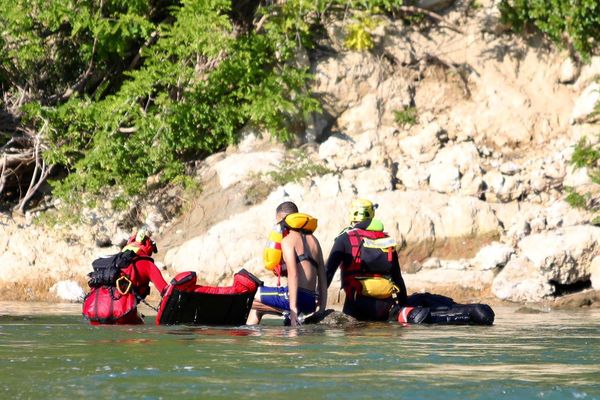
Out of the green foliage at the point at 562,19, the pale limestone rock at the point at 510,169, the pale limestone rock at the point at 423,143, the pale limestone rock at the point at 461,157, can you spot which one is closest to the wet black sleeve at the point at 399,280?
the pale limestone rock at the point at 461,157

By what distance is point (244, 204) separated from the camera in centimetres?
2031

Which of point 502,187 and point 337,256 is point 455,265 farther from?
point 337,256

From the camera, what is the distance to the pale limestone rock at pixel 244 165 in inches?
821

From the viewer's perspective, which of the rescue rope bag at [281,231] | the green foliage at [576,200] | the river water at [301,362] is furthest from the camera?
the green foliage at [576,200]

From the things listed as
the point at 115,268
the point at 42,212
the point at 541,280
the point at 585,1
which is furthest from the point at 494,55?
the point at 115,268

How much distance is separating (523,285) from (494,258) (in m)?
0.98

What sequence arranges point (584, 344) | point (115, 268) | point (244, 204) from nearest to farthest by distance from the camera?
1. point (584, 344)
2. point (115, 268)
3. point (244, 204)

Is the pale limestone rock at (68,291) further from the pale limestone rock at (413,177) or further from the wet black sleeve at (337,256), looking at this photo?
the wet black sleeve at (337,256)

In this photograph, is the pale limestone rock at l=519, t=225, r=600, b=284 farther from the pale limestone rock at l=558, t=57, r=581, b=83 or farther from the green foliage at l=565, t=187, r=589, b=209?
the pale limestone rock at l=558, t=57, r=581, b=83

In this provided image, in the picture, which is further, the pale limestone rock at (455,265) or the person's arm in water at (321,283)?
the pale limestone rock at (455,265)

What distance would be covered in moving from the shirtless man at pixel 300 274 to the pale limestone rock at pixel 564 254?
497 centimetres

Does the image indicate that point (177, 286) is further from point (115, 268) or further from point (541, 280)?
point (541, 280)

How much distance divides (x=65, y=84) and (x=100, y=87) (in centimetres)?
60

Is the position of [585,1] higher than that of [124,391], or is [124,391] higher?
[585,1]
